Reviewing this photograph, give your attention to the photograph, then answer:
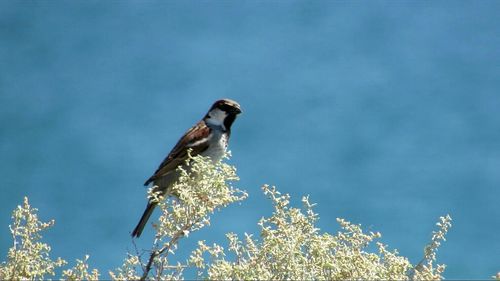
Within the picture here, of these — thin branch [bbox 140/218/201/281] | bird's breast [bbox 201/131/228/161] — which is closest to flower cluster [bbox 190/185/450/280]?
thin branch [bbox 140/218/201/281]

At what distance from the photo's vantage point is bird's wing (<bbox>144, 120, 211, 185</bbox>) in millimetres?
7918

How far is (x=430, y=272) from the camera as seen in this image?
4.98 metres

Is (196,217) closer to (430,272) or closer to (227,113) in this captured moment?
(430,272)

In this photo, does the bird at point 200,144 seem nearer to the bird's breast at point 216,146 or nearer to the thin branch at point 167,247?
the bird's breast at point 216,146

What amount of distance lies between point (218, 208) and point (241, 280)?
929 mm

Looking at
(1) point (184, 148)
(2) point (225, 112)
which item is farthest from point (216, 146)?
(2) point (225, 112)

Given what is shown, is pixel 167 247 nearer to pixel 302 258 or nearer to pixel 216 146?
pixel 302 258

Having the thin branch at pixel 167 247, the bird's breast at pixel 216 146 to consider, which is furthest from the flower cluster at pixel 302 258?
the bird's breast at pixel 216 146

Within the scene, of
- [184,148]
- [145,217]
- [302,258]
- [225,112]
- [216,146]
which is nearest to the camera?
[302,258]

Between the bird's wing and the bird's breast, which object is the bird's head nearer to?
the bird's wing

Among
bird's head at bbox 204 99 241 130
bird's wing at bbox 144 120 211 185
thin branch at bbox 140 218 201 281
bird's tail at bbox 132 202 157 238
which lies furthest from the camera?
bird's head at bbox 204 99 241 130

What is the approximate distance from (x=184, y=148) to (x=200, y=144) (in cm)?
23

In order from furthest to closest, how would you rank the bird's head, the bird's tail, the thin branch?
1. the bird's head
2. the bird's tail
3. the thin branch

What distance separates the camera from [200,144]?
8.18 m
